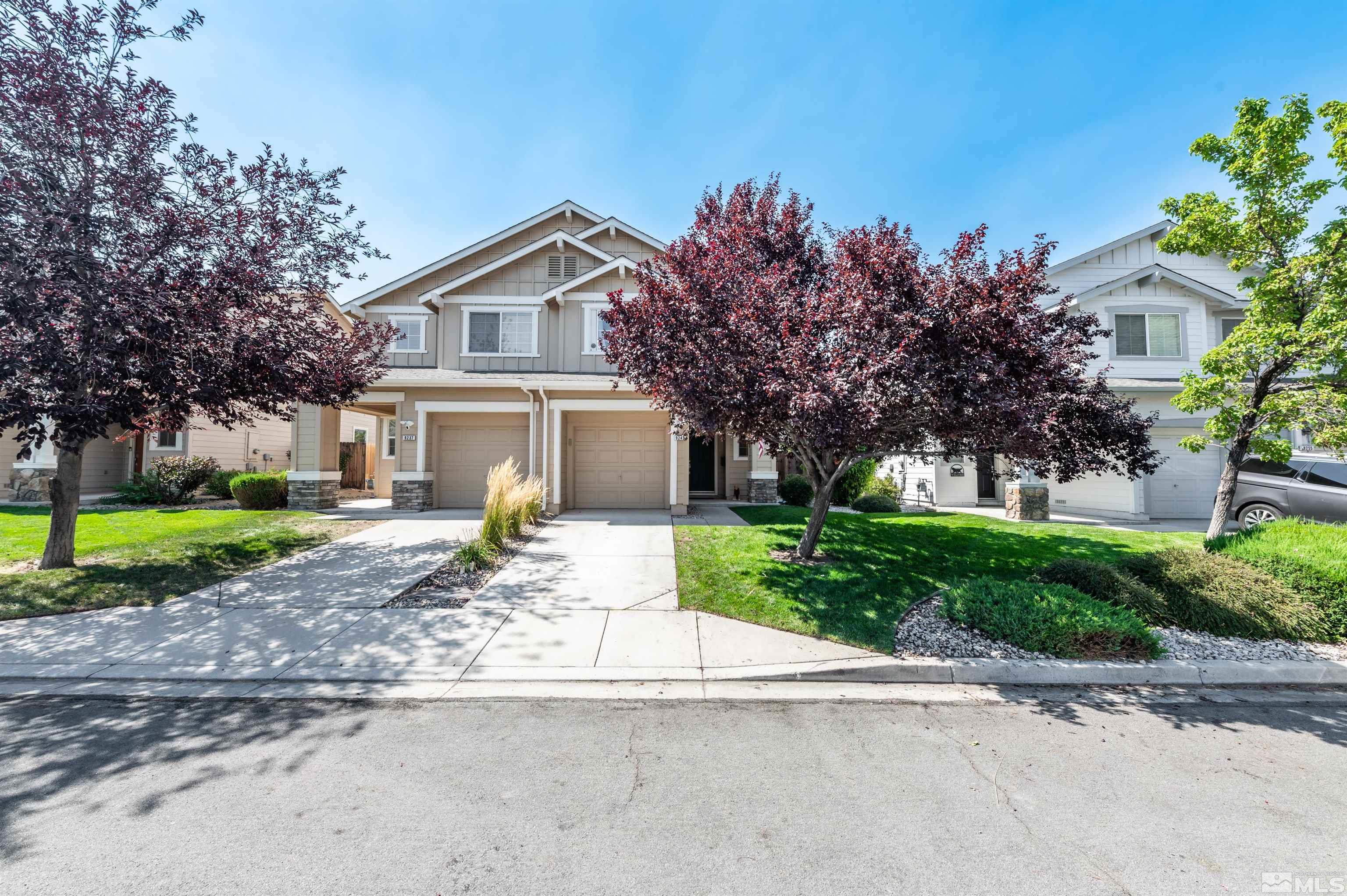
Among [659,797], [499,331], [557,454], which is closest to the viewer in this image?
[659,797]

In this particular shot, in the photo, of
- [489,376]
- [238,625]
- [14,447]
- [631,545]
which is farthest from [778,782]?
[14,447]

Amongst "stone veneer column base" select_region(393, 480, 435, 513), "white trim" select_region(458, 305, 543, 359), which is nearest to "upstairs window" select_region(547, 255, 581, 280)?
"white trim" select_region(458, 305, 543, 359)

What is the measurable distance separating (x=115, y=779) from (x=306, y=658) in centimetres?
184

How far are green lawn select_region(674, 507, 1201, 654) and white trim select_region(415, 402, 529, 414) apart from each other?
5342mm

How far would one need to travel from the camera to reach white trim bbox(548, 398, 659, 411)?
13.4 m

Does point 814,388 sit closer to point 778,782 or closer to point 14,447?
point 778,782

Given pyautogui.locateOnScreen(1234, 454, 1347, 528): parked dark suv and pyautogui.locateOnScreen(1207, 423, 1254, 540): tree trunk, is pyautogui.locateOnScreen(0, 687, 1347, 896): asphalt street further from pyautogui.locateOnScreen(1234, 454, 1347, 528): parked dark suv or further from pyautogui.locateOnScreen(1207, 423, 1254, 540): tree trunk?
pyautogui.locateOnScreen(1234, 454, 1347, 528): parked dark suv

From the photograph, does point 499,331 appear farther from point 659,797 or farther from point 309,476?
point 659,797

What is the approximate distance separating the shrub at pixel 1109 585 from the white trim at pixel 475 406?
10.9 meters

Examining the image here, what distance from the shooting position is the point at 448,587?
289 inches

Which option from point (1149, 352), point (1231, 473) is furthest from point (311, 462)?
point (1149, 352)

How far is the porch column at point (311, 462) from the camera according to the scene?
45.5ft

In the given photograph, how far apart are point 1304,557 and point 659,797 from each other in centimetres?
772

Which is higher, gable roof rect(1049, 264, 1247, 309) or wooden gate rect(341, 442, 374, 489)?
gable roof rect(1049, 264, 1247, 309)
